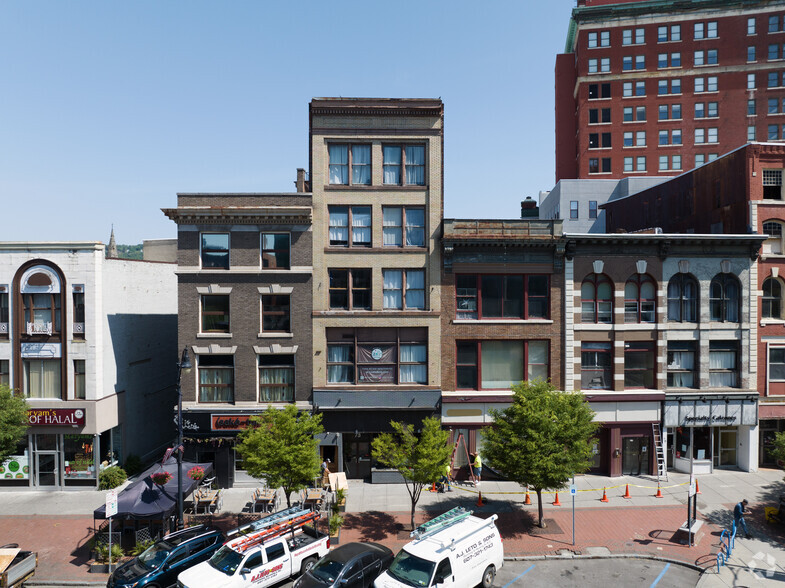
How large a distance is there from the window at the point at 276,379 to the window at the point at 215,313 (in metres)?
2.77

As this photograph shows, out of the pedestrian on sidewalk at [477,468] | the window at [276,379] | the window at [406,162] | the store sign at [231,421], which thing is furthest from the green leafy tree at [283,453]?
the window at [406,162]

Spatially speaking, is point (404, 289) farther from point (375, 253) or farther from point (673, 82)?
point (673, 82)

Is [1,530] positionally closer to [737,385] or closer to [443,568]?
[443,568]

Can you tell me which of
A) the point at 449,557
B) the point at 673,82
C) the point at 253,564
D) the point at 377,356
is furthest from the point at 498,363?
the point at 673,82

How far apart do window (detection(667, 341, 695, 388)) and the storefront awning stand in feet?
43.4

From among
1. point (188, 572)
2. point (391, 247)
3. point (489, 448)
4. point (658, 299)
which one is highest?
point (391, 247)

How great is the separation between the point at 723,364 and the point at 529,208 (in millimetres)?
41411

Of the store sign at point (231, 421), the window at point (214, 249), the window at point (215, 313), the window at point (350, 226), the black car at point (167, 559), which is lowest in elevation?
the black car at point (167, 559)

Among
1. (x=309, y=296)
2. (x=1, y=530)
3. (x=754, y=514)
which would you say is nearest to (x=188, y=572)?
(x=1, y=530)

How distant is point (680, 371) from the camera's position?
2666 cm

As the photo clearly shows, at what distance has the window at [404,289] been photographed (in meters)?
25.9

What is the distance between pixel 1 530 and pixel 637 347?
31.5m

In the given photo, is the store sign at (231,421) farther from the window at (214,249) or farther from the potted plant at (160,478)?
the window at (214,249)

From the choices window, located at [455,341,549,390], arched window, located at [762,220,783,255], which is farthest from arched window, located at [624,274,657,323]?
arched window, located at [762,220,783,255]
